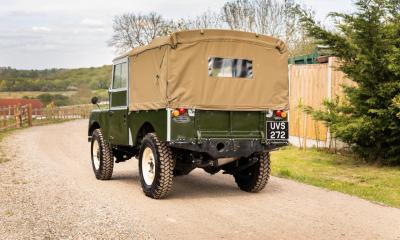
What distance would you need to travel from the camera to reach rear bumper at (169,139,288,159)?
905 centimetres

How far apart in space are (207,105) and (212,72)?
1.92ft

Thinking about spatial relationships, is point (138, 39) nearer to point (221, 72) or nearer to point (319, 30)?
point (319, 30)

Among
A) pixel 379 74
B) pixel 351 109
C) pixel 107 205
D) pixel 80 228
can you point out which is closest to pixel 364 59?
pixel 379 74

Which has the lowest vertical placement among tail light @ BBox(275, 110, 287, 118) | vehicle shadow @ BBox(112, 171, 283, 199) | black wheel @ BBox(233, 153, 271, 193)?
vehicle shadow @ BBox(112, 171, 283, 199)

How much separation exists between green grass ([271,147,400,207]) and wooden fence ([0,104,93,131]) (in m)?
19.9

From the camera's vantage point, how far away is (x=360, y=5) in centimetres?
1286

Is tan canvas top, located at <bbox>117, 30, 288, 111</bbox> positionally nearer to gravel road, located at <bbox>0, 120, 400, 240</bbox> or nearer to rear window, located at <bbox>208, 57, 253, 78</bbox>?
rear window, located at <bbox>208, 57, 253, 78</bbox>

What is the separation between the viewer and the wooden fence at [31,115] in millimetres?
32931

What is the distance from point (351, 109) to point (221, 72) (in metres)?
5.36

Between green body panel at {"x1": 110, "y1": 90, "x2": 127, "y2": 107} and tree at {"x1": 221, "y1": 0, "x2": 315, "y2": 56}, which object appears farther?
tree at {"x1": 221, "y1": 0, "x2": 315, "y2": 56}

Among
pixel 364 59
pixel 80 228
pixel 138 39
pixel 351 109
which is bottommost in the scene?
pixel 80 228

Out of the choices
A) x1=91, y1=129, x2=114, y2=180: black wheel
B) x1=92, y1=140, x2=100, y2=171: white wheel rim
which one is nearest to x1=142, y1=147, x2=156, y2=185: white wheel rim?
x1=91, y1=129, x2=114, y2=180: black wheel

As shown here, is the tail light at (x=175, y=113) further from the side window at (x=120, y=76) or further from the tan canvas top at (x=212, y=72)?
the side window at (x=120, y=76)

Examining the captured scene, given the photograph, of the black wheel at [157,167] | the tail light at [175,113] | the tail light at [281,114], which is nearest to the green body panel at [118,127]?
the black wheel at [157,167]
